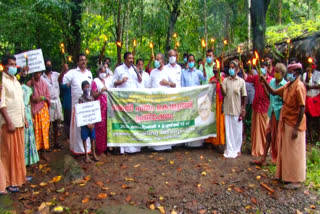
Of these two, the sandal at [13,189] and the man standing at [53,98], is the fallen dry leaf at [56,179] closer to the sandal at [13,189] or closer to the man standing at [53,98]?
the sandal at [13,189]

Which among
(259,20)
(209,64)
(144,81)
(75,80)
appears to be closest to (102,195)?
(75,80)

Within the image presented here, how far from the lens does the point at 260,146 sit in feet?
21.2

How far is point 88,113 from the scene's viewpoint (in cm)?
570

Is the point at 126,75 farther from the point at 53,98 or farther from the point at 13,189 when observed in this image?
the point at 13,189

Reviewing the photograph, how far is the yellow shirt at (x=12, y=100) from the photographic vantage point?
183 inches

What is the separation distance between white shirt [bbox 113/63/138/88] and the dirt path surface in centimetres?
168

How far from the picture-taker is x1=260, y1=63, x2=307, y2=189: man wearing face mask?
15.8 ft

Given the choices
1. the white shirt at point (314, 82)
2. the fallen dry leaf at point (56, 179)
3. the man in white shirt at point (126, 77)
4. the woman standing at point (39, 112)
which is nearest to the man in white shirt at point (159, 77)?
the man in white shirt at point (126, 77)

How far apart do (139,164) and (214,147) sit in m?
2.12

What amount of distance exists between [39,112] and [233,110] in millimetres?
4127

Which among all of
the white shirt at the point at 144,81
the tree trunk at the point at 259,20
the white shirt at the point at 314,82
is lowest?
the white shirt at the point at 314,82

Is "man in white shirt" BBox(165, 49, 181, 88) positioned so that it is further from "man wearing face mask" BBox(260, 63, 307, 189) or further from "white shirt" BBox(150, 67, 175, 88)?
"man wearing face mask" BBox(260, 63, 307, 189)

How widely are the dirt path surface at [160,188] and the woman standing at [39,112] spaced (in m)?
0.47

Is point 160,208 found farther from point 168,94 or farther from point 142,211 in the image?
point 168,94
